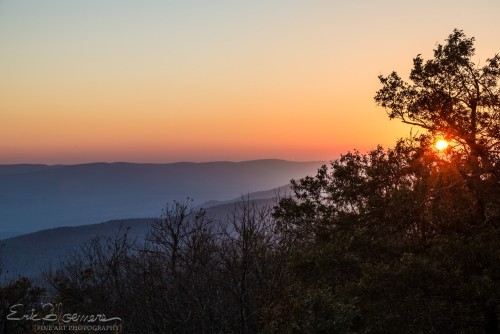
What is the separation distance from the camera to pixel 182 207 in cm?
3272

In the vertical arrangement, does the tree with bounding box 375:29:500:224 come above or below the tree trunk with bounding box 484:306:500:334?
above

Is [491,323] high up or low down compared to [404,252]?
down

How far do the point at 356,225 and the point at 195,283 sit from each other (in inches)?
280

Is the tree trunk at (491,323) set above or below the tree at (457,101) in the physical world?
below

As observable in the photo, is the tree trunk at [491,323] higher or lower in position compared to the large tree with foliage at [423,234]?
lower

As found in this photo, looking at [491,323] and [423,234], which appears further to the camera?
[423,234]

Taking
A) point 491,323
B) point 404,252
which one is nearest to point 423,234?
point 404,252

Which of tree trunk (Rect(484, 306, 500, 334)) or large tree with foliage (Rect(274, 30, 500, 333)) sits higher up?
large tree with foliage (Rect(274, 30, 500, 333))

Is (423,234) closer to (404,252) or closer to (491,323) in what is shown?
(404,252)

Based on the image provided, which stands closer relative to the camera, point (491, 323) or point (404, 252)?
point (491, 323)

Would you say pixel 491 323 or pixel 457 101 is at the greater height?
pixel 457 101

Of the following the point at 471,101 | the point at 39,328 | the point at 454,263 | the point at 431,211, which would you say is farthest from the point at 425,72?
the point at 39,328

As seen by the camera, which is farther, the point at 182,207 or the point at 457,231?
the point at 182,207

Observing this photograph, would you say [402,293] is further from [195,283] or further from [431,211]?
[195,283]
